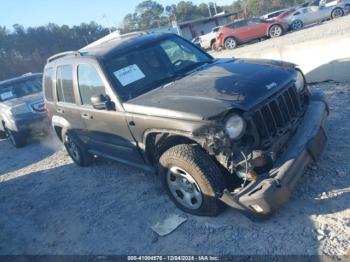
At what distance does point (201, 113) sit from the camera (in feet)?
11.0


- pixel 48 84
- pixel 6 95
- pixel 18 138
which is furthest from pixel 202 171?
pixel 6 95

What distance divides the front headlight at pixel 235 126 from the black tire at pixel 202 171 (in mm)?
392

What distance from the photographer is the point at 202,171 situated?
3471mm

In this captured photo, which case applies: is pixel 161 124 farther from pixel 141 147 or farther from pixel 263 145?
pixel 263 145

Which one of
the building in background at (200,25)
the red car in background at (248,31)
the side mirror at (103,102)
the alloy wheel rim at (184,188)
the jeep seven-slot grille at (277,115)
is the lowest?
the building in background at (200,25)

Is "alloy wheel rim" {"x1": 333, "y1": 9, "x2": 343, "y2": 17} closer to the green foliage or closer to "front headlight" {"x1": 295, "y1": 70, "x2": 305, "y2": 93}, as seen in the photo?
"front headlight" {"x1": 295, "y1": 70, "x2": 305, "y2": 93}

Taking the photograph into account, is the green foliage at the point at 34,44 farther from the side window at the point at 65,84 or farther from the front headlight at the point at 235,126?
the front headlight at the point at 235,126

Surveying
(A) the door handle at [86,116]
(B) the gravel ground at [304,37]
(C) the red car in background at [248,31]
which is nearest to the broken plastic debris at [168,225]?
(A) the door handle at [86,116]

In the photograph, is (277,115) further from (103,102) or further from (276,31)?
(276,31)

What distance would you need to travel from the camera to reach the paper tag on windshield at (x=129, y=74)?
4402mm

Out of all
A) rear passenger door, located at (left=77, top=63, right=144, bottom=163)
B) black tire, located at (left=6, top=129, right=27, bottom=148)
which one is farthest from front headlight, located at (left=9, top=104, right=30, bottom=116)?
rear passenger door, located at (left=77, top=63, right=144, bottom=163)

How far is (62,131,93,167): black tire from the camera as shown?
19.6ft

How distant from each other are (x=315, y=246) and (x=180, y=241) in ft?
4.26

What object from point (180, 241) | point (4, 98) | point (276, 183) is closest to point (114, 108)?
point (180, 241)
